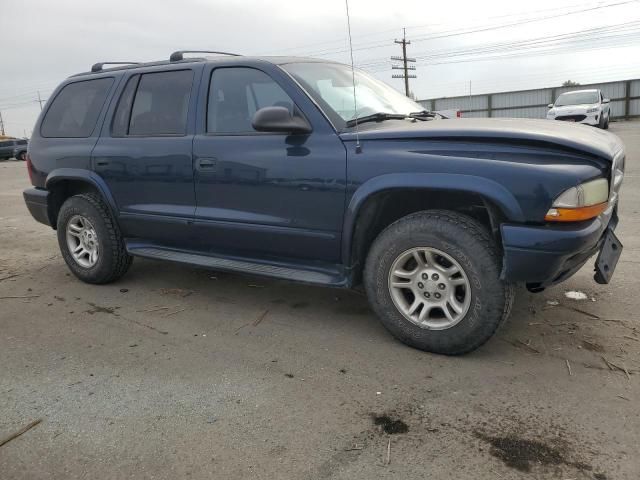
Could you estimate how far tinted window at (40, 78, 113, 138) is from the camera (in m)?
4.65

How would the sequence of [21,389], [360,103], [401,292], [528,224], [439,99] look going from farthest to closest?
[439,99]
[360,103]
[401,292]
[21,389]
[528,224]

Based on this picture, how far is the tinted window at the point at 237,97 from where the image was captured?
371cm

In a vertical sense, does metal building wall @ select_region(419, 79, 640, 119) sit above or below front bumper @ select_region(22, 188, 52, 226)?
above

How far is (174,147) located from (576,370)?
2992 mm

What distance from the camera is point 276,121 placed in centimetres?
329

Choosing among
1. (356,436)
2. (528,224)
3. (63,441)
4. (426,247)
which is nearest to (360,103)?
(426,247)

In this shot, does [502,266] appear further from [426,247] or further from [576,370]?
[576,370]

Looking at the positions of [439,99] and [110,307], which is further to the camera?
[439,99]

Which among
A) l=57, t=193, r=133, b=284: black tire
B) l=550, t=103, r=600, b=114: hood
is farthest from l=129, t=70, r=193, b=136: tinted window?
l=550, t=103, r=600, b=114: hood

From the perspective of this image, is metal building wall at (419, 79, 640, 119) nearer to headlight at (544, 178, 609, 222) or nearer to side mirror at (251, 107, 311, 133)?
side mirror at (251, 107, 311, 133)

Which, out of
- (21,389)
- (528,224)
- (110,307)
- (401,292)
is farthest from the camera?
(110,307)

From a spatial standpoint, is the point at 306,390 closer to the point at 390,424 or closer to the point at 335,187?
the point at 390,424

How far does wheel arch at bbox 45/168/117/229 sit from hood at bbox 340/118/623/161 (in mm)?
2244

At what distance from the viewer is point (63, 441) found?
251 centimetres
